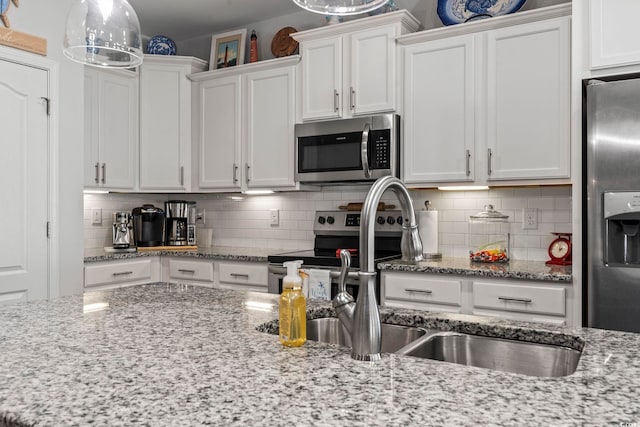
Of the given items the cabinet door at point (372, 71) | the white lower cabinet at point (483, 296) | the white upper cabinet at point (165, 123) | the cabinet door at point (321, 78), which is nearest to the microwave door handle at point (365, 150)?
the cabinet door at point (372, 71)

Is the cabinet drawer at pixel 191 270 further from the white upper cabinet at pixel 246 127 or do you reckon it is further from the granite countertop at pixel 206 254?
the white upper cabinet at pixel 246 127

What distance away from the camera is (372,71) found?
137 inches

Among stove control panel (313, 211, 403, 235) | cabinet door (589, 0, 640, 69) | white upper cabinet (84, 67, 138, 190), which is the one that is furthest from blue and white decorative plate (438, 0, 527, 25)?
white upper cabinet (84, 67, 138, 190)

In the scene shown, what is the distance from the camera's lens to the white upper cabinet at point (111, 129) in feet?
12.9

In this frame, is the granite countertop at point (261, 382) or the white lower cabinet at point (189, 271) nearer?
the granite countertop at point (261, 382)

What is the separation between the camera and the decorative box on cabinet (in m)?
2.92

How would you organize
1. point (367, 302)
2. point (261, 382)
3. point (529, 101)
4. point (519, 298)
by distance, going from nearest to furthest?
point (261, 382)
point (367, 302)
point (519, 298)
point (529, 101)

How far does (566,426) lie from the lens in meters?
0.81

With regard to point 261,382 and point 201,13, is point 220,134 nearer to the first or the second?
A: point 201,13

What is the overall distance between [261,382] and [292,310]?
0.25 meters

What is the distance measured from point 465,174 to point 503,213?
0.45 meters

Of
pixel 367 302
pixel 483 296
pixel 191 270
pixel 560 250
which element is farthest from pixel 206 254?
pixel 367 302

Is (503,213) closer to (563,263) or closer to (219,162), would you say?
(563,263)

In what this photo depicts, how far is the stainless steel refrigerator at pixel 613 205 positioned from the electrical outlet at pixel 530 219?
2.57ft
